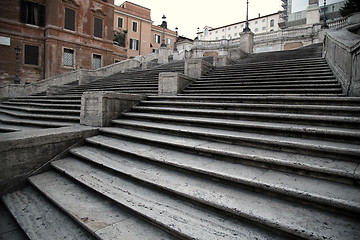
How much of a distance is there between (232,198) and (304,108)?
280cm

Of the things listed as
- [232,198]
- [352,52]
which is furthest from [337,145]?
[352,52]

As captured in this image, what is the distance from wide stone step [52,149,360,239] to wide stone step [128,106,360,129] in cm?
205

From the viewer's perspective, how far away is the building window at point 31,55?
20.4 m

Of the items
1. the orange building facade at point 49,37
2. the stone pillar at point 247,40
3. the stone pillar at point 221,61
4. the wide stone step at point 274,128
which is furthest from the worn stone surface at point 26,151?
the orange building facade at point 49,37

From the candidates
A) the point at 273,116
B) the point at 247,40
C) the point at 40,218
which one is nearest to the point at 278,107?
the point at 273,116

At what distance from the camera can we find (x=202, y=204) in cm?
252

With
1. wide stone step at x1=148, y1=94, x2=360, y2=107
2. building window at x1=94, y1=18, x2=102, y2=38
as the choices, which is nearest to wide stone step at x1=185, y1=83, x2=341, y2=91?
wide stone step at x1=148, y1=94, x2=360, y2=107

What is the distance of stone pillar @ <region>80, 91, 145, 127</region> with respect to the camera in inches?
212

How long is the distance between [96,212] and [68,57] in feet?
78.1

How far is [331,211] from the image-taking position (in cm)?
212

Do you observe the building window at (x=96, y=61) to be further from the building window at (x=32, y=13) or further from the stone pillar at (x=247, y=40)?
the stone pillar at (x=247, y=40)

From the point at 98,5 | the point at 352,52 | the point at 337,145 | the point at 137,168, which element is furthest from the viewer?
the point at 98,5

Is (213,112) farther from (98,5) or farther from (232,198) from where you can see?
(98,5)

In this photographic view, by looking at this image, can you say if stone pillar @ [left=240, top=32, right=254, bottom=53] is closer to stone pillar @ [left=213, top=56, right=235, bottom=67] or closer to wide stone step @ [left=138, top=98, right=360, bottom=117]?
stone pillar @ [left=213, top=56, right=235, bottom=67]
